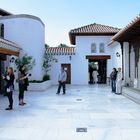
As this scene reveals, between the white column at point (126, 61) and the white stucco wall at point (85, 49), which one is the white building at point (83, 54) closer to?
the white stucco wall at point (85, 49)

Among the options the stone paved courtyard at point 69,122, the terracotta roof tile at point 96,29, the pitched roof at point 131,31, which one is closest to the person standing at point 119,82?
the pitched roof at point 131,31

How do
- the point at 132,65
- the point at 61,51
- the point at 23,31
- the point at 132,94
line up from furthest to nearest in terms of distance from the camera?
the point at 61,51, the point at 23,31, the point at 132,65, the point at 132,94

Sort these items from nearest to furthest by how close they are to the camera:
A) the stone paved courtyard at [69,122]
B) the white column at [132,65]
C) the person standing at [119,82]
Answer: the stone paved courtyard at [69,122] < the person standing at [119,82] < the white column at [132,65]

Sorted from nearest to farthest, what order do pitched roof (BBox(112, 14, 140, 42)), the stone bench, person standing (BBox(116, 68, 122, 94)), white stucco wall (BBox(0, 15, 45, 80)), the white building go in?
1. pitched roof (BBox(112, 14, 140, 42))
2. the stone bench
3. person standing (BBox(116, 68, 122, 94))
4. white stucco wall (BBox(0, 15, 45, 80))
5. the white building

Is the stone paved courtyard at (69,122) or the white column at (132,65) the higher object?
the white column at (132,65)

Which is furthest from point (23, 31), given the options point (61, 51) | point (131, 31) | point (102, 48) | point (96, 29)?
point (131, 31)

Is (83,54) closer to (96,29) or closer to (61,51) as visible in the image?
(61,51)

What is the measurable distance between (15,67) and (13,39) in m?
2.10

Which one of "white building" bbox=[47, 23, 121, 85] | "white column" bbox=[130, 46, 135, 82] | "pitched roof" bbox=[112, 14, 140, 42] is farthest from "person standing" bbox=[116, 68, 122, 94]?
"white building" bbox=[47, 23, 121, 85]

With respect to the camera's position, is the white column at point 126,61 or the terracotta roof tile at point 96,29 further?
the terracotta roof tile at point 96,29

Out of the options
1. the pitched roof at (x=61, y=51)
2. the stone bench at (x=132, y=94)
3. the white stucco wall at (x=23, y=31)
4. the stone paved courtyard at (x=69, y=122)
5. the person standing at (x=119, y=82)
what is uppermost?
the white stucco wall at (x=23, y=31)

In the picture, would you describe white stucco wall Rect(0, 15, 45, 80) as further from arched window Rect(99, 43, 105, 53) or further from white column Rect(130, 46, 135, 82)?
arched window Rect(99, 43, 105, 53)

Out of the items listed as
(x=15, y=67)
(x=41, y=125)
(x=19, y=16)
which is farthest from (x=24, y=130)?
(x=19, y=16)

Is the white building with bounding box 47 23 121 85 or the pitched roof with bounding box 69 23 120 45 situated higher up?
the pitched roof with bounding box 69 23 120 45
